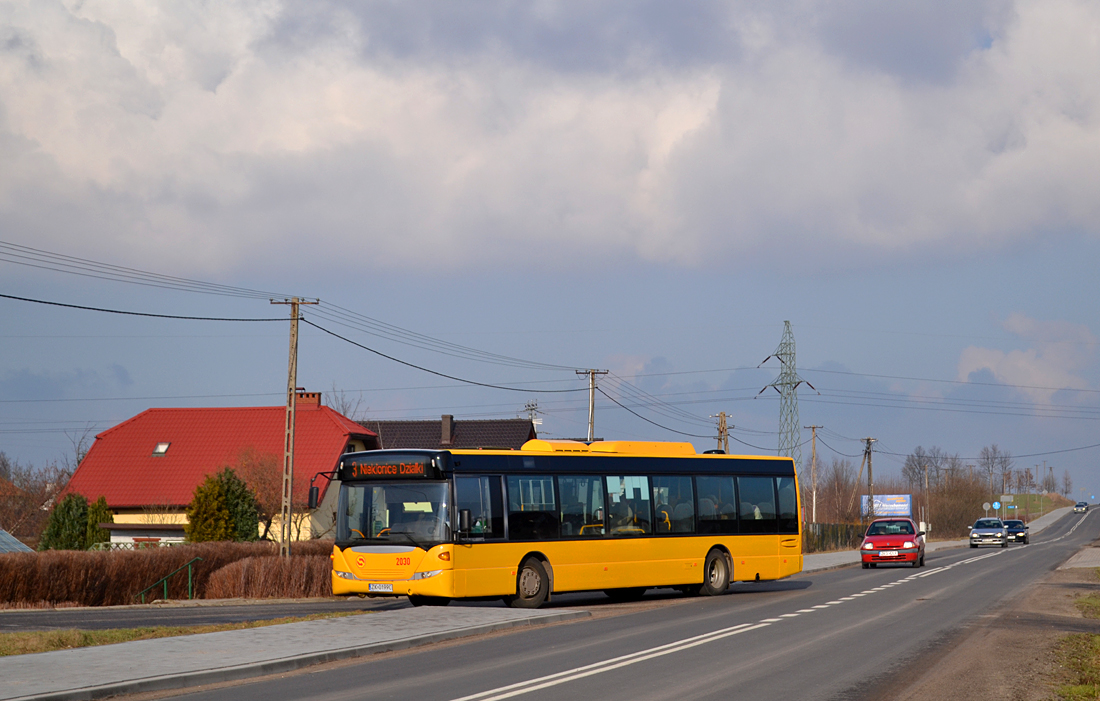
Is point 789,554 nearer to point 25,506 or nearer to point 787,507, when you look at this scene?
point 787,507

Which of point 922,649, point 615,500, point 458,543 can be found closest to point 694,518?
point 615,500

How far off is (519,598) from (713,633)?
510cm

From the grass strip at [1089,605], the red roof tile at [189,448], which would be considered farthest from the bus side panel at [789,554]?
the red roof tile at [189,448]

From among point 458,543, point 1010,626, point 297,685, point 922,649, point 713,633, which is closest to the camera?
point 297,685

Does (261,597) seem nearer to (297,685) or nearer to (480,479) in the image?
(480,479)

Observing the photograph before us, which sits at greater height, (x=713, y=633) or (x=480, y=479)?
(x=480, y=479)

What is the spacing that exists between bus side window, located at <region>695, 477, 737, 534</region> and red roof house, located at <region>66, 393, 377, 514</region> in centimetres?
3004

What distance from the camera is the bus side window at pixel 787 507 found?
2491 centimetres

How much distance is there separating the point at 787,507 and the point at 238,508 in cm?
2428

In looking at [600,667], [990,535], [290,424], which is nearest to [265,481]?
[290,424]

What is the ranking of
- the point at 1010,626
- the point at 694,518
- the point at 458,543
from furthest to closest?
1. the point at 694,518
2. the point at 458,543
3. the point at 1010,626

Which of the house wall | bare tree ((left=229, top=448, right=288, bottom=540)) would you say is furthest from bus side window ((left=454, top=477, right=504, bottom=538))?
the house wall

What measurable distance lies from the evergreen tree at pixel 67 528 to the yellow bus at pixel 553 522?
81.9 ft

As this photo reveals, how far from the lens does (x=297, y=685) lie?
10.9 meters
